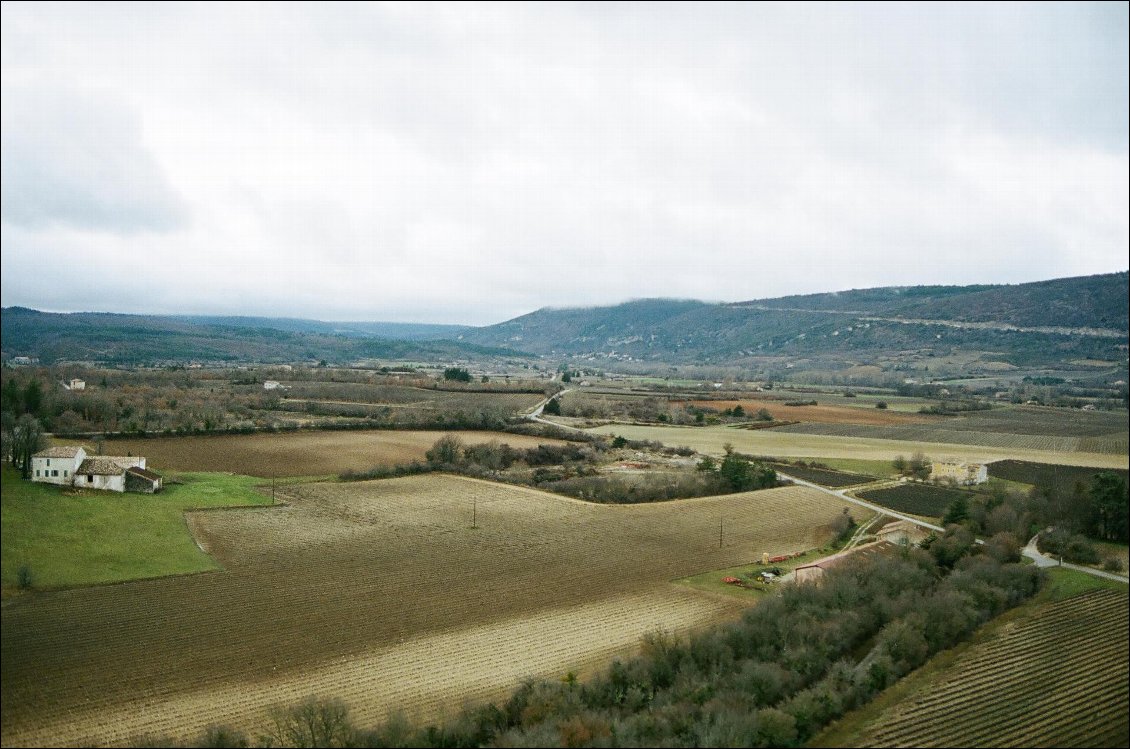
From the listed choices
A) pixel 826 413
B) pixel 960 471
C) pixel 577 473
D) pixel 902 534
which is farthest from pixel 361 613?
pixel 826 413

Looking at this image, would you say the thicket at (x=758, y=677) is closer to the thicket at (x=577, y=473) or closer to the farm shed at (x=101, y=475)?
the thicket at (x=577, y=473)

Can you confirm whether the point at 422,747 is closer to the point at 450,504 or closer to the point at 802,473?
the point at 450,504

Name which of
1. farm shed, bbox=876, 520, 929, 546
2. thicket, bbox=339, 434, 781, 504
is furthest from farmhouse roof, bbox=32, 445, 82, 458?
farm shed, bbox=876, 520, 929, 546

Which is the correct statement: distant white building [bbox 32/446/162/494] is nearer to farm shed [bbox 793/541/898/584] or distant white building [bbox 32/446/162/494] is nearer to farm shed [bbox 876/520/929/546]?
farm shed [bbox 793/541/898/584]

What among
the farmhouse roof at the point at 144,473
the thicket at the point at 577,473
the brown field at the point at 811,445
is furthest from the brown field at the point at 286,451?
the brown field at the point at 811,445

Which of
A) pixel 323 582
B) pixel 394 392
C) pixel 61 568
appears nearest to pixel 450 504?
pixel 323 582

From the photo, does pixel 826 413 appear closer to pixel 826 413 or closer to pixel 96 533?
pixel 826 413
